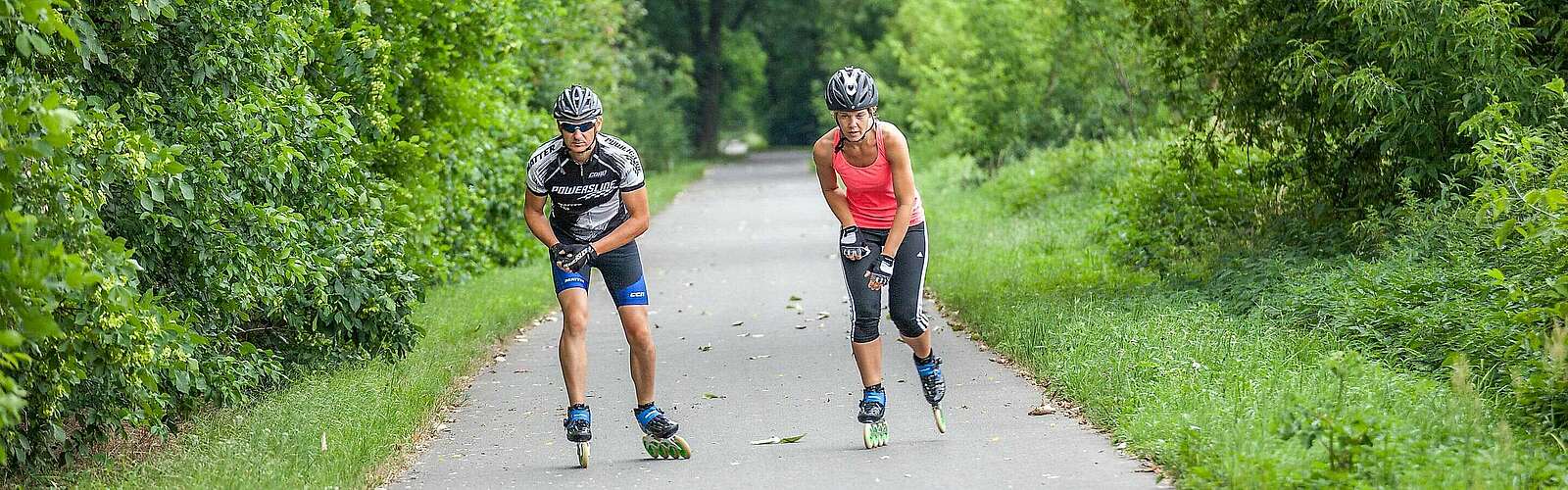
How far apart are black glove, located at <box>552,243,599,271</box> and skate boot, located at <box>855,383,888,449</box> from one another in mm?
1404

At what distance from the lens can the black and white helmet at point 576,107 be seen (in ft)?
23.3

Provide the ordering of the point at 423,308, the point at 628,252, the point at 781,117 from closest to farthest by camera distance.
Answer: the point at 628,252
the point at 423,308
the point at 781,117

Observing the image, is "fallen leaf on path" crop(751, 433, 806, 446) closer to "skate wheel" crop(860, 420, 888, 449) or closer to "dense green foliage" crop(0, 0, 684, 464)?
"skate wheel" crop(860, 420, 888, 449)

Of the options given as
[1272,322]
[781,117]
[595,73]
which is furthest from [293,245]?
[781,117]

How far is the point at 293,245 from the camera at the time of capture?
8305mm

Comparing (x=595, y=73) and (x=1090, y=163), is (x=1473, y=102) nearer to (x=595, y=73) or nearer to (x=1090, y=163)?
(x=1090, y=163)

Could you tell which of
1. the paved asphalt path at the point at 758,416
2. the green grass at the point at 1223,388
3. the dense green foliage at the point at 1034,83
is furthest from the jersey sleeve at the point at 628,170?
the dense green foliage at the point at 1034,83

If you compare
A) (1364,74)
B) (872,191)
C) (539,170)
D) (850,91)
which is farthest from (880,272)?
(1364,74)

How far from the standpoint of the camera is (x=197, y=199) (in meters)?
7.58

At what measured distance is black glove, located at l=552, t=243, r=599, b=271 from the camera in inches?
285

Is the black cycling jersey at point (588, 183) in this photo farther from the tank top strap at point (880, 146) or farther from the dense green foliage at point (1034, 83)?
the dense green foliage at point (1034, 83)

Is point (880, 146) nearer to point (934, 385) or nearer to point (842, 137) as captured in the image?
point (842, 137)

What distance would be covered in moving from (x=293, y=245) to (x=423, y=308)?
14.9ft

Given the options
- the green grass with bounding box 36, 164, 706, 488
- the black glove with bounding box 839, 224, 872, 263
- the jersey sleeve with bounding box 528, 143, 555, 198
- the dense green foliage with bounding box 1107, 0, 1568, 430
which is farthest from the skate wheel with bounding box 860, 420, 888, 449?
the dense green foliage with bounding box 1107, 0, 1568, 430
